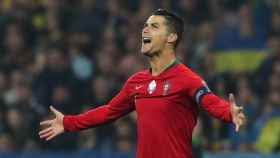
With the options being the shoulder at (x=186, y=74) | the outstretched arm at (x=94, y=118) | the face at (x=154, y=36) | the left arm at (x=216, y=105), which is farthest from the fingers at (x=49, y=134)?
the left arm at (x=216, y=105)

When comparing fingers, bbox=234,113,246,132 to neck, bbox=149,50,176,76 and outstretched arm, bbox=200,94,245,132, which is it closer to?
outstretched arm, bbox=200,94,245,132

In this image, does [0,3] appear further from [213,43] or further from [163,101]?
[163,101]

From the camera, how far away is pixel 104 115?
7598 mm

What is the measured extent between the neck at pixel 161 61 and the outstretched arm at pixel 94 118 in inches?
13.5

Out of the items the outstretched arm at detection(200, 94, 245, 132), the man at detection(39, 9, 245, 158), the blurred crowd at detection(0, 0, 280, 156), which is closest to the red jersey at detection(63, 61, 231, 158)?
the man at detection(39, 9, 245, 158)

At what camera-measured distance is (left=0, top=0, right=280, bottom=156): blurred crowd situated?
1183 cm

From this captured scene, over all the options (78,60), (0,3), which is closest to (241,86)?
(78,60)

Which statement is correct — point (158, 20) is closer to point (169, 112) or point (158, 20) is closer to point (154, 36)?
point (154, 36)

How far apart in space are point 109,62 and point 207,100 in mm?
6490

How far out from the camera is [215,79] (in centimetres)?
1216

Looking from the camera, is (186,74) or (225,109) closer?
(225,109)

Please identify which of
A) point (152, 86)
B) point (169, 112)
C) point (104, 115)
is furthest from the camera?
point (104, 115)

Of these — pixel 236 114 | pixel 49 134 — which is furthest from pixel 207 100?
pixel 49 134

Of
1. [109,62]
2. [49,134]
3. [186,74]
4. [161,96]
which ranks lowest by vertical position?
[109,62]
